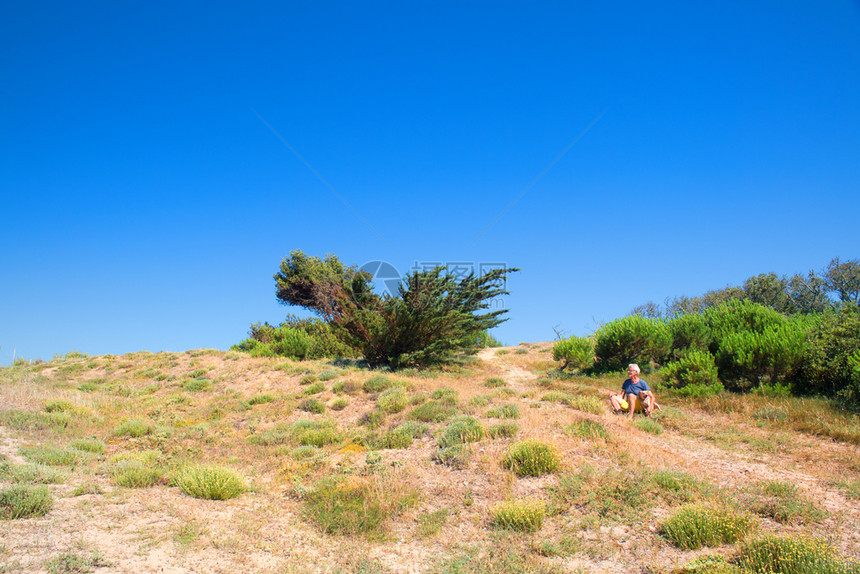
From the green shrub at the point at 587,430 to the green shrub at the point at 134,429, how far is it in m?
8.75

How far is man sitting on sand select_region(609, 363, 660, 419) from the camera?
32.4 ft

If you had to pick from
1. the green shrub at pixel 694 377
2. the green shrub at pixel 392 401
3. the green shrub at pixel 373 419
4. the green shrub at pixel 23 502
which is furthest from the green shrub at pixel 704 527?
the green shrub at pixel 694 377

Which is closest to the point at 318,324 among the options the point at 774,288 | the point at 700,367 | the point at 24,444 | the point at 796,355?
the point at 24,444

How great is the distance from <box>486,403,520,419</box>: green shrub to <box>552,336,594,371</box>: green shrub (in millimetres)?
9180

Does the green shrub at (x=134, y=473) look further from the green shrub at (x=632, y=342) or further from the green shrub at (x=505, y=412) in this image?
the green shrub at (x=632, y=342)

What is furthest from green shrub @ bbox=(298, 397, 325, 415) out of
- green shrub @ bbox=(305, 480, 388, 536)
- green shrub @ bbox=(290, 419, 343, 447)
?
green shrub @ bbox=(305, 480, 388, 536)

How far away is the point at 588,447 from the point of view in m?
7.16

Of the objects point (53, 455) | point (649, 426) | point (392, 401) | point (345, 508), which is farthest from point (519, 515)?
point (53, 455)

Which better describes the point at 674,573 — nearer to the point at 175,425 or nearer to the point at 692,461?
the point at 692,461

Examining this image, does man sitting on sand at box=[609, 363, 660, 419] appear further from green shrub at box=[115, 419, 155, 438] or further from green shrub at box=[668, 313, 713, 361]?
green shrub at box=[115, 419, 155, 438]

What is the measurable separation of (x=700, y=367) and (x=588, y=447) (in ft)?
22.7

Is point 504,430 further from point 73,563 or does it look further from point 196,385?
point 196,385

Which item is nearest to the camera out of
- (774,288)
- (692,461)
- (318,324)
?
(692,461)

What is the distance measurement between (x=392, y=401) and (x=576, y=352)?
9.39m
